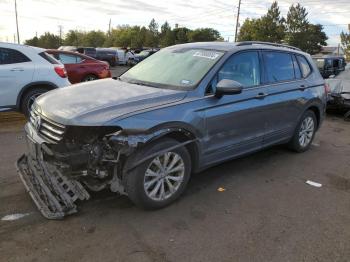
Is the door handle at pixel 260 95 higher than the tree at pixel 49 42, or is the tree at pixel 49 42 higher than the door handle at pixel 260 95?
the door handle at pixel 260 95

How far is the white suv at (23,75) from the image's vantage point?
7.80 metres

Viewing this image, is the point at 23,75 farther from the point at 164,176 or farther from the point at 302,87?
the point at 302,87

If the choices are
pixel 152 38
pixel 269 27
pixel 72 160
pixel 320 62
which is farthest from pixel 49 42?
pixel 72 160

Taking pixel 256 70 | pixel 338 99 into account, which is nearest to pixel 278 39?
pixel 338 99

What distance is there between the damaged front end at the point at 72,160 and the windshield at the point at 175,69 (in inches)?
35.1

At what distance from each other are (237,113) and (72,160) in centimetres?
217

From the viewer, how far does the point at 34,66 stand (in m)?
8.09

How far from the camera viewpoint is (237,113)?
4.94 metres

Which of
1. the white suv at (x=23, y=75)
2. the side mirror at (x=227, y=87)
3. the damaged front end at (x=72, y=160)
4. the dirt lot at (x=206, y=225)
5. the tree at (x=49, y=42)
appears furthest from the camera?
the tree at (x=49, y=42)

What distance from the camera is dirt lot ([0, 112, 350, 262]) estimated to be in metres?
3.49

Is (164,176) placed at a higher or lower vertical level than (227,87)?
lower

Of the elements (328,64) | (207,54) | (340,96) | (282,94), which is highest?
(207,54)

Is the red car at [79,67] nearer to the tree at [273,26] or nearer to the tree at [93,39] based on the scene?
the tree at [273,26]

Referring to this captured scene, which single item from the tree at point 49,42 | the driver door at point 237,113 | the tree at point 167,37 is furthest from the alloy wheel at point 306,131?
the tree at point 49,42
